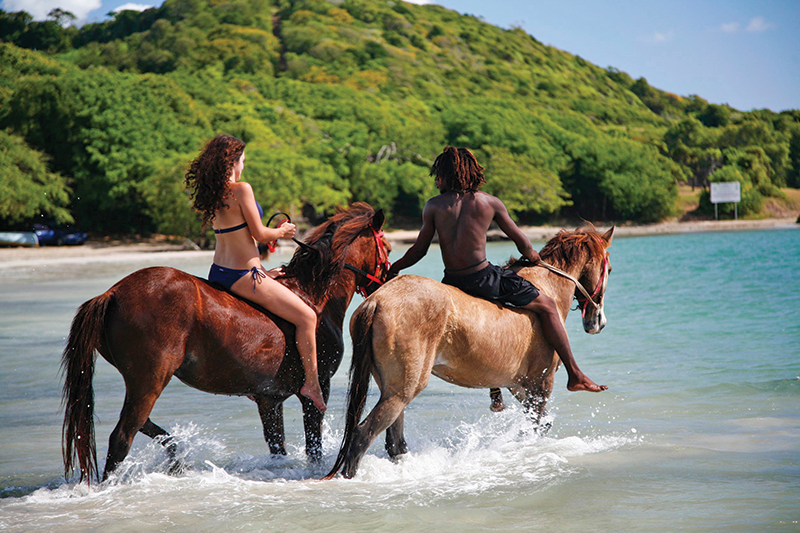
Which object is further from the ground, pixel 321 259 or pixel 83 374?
pixel 321 259

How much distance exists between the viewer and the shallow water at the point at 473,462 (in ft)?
15.1

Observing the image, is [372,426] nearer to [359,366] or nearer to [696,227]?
[359,366]

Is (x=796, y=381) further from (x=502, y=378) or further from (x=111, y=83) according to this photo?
(x=111, y=83)

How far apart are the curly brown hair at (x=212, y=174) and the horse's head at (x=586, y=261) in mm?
2696

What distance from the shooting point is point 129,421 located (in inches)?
180

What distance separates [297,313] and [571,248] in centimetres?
238

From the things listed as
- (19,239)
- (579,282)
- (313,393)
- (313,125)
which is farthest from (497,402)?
(313,125)

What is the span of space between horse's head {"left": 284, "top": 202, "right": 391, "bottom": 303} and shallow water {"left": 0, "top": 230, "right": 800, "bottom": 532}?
4.30ft

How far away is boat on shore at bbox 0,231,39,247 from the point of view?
129 feet

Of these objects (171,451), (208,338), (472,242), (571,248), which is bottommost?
(171,451)

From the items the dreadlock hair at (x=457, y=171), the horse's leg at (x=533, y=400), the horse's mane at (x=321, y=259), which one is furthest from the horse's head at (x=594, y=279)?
the horse's mane at (x=321, y=259)

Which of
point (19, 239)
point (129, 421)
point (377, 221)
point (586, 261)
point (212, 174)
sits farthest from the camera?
point (19, 239)

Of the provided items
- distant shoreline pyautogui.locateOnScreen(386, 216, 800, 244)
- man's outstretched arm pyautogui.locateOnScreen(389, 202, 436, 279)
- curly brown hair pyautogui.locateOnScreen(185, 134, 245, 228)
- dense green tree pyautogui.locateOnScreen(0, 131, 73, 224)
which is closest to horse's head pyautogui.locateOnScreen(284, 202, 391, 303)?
man's outstretched arm pyautogui.locateOnScreen(389, 202, 436, 279)

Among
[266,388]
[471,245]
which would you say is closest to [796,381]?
[471,245]
